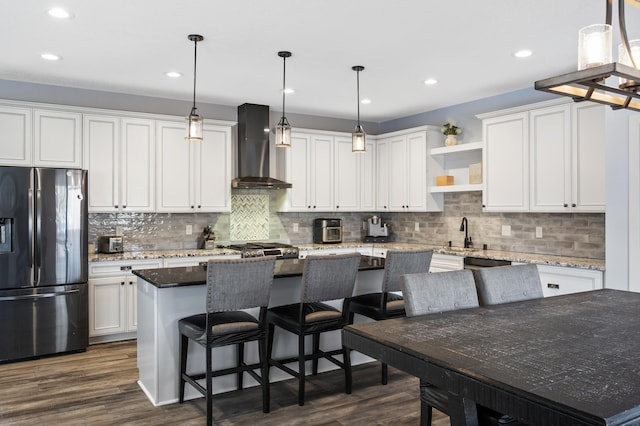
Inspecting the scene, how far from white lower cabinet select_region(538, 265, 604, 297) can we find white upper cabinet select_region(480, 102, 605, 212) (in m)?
0.60

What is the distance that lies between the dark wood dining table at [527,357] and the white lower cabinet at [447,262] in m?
2.73

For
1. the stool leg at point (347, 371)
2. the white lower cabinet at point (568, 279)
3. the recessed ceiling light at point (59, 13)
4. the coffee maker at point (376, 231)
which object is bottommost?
the stool leg at point (347, 371)

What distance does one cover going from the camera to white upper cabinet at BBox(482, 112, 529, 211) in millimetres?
4914

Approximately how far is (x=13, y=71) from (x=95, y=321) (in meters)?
2.45

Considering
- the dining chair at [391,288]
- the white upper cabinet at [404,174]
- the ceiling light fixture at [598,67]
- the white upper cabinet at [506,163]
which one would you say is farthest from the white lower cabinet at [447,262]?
the ceiling light fixture at [598,67]

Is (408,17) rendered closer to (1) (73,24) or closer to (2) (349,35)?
(2) (349,35)

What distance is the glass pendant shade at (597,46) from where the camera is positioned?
1801 millimetres

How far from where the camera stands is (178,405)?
3.28m

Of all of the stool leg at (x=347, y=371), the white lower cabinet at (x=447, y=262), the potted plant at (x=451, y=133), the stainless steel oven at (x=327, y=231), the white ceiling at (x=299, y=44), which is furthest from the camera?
the stainless steel oven at (x=327, y=231)

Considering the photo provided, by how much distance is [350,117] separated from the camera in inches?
269

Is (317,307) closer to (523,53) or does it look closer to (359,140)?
(359,140)

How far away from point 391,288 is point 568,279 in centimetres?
179

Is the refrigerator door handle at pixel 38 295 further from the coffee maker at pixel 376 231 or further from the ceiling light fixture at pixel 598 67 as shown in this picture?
the ceiling light fixture at pixel 598 67

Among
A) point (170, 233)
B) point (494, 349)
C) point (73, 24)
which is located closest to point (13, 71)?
point (73, 24)
